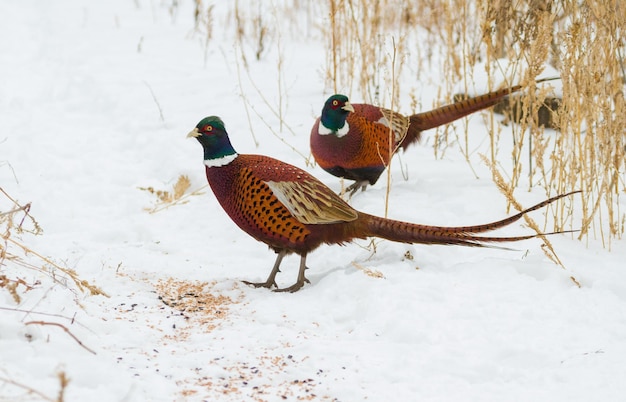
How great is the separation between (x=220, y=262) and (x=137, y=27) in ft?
19.1

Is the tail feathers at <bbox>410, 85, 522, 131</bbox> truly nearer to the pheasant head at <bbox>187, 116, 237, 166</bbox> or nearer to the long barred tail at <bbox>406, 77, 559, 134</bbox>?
the long barred tail at <bbox>406, 77, 559, 134</bbox>

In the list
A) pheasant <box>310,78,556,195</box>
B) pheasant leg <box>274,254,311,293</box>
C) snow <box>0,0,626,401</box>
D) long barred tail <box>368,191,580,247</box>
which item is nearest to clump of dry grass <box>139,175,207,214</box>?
snow <box>0,0,626,401</box>

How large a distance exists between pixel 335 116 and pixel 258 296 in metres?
1.48

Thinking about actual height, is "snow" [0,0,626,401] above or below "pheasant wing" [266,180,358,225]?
below

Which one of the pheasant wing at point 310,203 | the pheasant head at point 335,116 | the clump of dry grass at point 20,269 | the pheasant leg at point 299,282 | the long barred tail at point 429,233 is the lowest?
the pheasant leg at point 299,282

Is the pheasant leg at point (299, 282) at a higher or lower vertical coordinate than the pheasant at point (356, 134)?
lower

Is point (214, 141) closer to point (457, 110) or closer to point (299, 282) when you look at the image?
point (299, 282)

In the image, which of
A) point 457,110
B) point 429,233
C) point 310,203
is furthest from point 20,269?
point 457,110

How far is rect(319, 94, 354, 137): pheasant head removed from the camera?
173 inches

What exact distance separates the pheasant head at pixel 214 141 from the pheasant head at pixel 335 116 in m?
1.06

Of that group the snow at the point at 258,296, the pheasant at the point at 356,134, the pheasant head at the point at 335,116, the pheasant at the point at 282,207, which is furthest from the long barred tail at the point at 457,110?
the pheasant at the point at 282,207

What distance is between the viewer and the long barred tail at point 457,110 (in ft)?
14.8

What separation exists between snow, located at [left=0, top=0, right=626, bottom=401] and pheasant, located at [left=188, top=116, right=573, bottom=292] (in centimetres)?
19

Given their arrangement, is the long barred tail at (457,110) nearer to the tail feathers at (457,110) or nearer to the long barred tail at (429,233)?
the tail feathers at (457,110)
